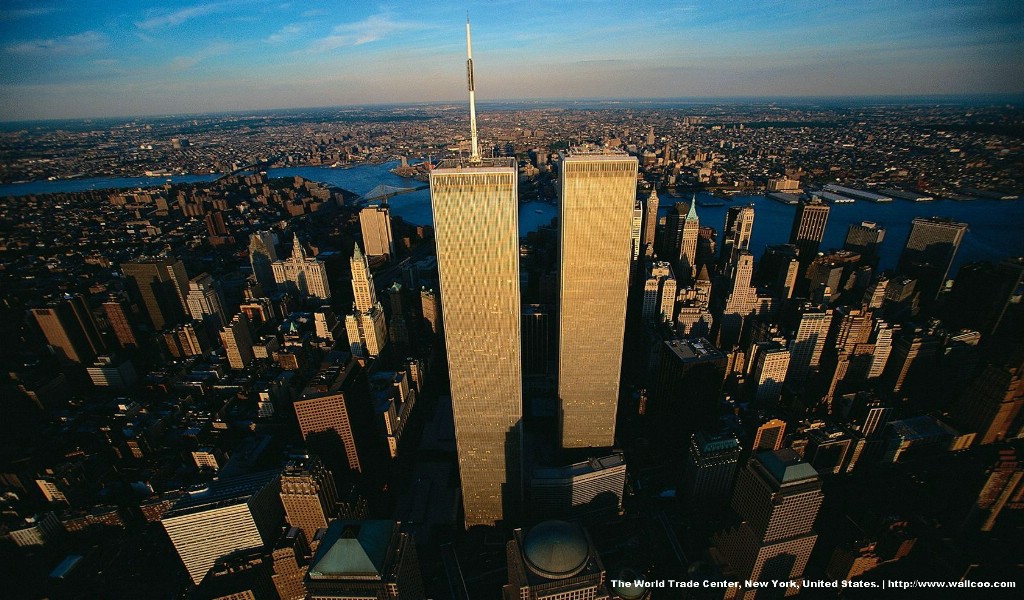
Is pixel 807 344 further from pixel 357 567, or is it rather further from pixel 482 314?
pixel 357 567

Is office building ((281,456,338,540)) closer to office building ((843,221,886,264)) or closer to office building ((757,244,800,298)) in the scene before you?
office building ((757,244,800,298))

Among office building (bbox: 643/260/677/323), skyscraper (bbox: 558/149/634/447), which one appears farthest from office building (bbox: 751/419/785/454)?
office building (bbox: 643/260/677/323)

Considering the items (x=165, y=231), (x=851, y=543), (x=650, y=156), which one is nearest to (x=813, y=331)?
(x=851, y=543)

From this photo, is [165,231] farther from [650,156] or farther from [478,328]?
[650,156]

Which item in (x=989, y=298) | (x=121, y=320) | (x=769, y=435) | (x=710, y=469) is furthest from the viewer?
(x=121, y=320)

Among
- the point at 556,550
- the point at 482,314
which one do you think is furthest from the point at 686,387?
the point at 556,550

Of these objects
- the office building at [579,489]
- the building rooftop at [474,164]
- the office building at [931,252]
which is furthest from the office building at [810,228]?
the building rooftop at [474,164]

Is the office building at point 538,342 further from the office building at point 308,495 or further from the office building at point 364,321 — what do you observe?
the office building at point 308,495
